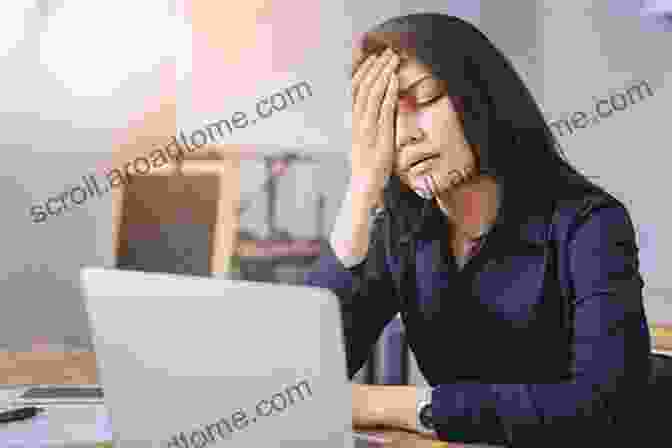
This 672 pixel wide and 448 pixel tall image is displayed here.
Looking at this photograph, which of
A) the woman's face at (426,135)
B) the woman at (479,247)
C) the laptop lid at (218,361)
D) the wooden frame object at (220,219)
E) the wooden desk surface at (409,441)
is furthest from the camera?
the wooden frame object at (220,219)

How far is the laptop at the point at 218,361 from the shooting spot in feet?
2.42

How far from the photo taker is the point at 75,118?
3422 millimetres

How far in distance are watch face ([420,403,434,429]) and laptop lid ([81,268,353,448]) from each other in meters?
0.43

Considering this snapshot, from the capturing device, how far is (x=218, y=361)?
767mm

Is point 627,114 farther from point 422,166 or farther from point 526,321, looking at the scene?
point 526,321

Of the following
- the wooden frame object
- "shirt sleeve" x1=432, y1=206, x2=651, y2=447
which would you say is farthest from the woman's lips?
the wooden frame object

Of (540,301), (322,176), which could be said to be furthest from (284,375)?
(322,176)

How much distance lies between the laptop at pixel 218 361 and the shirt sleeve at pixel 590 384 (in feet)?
1.43

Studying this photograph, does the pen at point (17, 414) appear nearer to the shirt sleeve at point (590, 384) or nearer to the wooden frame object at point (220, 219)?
the shirt sleeve at point (590, 384)

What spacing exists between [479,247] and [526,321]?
15 cm

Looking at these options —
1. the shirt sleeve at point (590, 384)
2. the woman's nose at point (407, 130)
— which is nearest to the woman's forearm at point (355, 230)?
the woman's nose at point (407, 130)

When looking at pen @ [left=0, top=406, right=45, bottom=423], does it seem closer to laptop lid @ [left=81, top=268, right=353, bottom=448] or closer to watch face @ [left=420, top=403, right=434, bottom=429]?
laptop lid @ [left=81, top=268, right=353, bottom=448]

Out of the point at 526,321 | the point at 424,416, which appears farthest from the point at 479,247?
the point at 424,416

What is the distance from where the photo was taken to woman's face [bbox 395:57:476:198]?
1.54 metres
